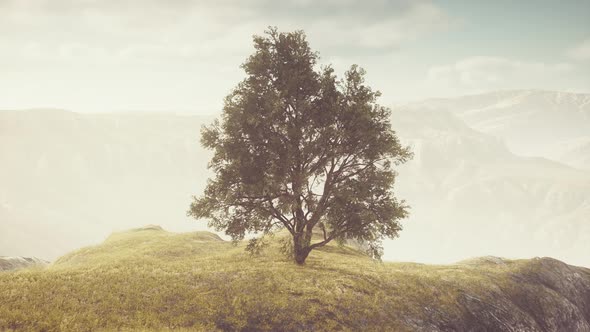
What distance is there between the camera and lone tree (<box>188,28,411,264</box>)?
27.5 meters

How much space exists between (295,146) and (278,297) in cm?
1211

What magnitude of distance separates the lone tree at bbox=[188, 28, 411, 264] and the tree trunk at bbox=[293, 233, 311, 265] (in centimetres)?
191

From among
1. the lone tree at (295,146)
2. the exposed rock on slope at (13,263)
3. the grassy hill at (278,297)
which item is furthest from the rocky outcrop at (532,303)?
the exposed rock on slope at (13,263)

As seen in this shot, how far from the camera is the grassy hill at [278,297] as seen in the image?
714 inches

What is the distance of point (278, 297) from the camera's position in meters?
23.7

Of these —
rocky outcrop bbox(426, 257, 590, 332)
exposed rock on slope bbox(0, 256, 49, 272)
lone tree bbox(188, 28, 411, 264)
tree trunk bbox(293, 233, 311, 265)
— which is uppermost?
lone tree bbox(188, 28, 411, 264)

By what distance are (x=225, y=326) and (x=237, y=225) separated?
1028 cm

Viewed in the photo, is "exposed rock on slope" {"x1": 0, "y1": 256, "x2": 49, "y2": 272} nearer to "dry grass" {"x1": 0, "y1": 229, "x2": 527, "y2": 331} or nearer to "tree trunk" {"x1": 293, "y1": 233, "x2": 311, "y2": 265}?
"dry grass" {"x1": 0, "y1": 229, "x2": 527, "y2": 331}

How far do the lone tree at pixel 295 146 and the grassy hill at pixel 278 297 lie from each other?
449 centimetres

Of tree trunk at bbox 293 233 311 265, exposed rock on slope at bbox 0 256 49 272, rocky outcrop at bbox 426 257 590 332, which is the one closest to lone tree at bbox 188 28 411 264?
tree trunk at bbox 293 233 311 265

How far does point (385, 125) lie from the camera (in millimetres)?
28547

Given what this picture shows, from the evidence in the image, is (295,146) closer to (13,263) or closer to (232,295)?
(232,295)

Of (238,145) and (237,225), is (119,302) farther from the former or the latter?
(238,145)

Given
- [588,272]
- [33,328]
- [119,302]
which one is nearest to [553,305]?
[588,272]
